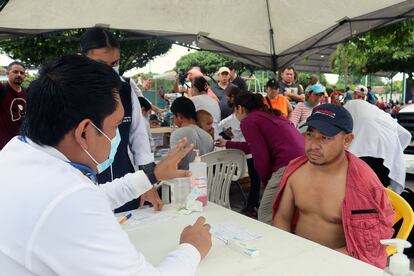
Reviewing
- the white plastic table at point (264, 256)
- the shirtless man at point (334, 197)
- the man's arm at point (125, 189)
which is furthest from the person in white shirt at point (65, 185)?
the shirtless man at point (334, 197)

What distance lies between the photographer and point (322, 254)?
4.65 ft

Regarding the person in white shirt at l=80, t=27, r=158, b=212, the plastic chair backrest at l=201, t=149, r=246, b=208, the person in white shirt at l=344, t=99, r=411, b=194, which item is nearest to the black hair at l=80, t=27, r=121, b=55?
the person in white shirt at l=80, t=27, r=158, b=212

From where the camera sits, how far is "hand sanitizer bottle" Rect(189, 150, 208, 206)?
2.01m

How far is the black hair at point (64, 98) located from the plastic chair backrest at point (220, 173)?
2601 millimetres

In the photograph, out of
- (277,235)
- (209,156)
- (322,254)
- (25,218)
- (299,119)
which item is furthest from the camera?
(299,119)

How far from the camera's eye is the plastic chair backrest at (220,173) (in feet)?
11.6

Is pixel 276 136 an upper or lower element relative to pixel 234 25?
lower

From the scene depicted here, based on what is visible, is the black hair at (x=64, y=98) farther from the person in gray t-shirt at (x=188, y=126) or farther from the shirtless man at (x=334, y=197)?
the person in gray t-shirt at (x=188, y=126)

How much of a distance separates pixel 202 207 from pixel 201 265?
667 mm

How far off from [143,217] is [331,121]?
3.74 feet

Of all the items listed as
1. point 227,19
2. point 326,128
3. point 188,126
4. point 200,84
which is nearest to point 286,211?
point 326,128

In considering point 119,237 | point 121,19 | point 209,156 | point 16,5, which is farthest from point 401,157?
point 16,5

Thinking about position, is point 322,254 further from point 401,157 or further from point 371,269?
point 401,157

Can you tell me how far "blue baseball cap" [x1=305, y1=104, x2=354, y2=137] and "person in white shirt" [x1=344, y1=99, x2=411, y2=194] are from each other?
1132mm
